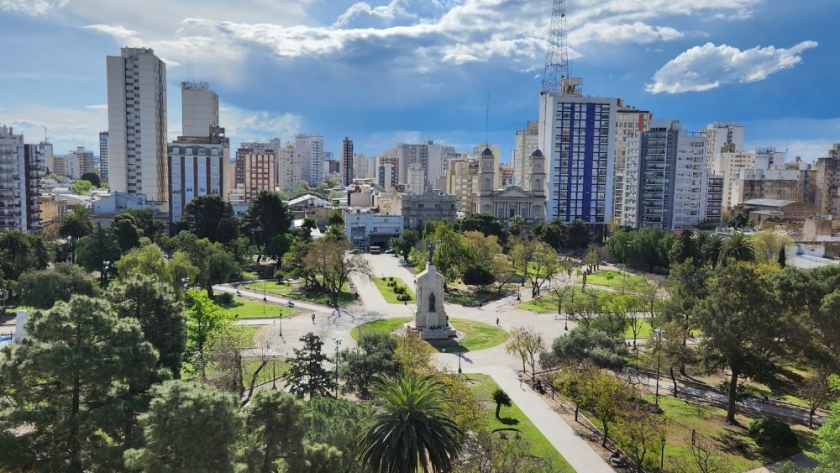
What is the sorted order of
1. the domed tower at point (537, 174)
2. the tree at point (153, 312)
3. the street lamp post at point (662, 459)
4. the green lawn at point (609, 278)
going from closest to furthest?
the tree at point (153, 312), the street lamp post at point (662, 459), the green lawn at point (609, 278), the domed tower at point (537, 174)

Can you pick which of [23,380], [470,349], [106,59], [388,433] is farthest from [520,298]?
[106,59]

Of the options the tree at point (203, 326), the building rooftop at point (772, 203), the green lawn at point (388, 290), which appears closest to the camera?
the tree at point (203, 326)

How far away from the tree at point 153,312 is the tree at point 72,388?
5518 millimetres

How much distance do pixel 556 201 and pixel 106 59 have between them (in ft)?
277

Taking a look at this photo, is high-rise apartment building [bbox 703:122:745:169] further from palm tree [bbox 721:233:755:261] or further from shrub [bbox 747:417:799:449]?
shrub [bbox 747:417:799:449]

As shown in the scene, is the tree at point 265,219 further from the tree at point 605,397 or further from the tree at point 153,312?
the tree at point 605,397

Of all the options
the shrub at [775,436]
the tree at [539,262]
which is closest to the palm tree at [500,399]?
the shrub at [775,436]

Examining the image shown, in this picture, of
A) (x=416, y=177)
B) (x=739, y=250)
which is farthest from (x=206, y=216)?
(x=416, y=177)

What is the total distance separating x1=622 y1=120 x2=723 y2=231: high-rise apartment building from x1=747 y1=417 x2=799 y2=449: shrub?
82818 mm

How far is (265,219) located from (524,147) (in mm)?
79648

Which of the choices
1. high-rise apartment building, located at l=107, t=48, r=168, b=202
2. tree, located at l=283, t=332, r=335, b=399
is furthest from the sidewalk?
high-rise apartment building, located at l=107, t=48, r=168, b=202

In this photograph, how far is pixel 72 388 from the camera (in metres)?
17.7

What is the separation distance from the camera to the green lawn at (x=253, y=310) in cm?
5122

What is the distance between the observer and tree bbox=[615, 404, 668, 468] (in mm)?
23734
